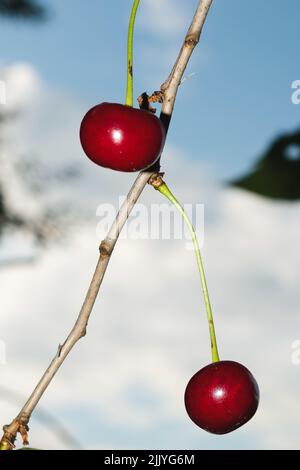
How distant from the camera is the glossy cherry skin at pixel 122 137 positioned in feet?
2.39

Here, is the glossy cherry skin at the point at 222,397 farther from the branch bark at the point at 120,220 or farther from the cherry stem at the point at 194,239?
the branch bark at the point at 120,220

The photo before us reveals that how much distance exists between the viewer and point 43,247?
8.32 metres

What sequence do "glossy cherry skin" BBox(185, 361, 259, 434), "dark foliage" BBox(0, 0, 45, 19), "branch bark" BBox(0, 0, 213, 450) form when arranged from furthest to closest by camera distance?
"dark foliage" BBox(0, 0, 45, 19) < "glossy cherry skin" BBox(185, 361, 259, 434) < "branch bark" BBox(0, 0, 213, 450)

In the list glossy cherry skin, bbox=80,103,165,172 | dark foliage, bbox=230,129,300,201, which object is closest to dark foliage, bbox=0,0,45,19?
dark foliage, bbox=230,129,300,201

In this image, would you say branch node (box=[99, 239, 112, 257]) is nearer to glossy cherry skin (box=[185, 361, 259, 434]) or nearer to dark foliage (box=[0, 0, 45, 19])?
glossy cherry skin (box=[185, 361, 259, 434])

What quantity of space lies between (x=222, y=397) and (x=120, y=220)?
0.88ft

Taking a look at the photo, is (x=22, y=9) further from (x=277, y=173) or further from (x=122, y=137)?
(x=122, y=137)

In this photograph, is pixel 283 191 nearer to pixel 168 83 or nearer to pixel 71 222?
pixel 168 83

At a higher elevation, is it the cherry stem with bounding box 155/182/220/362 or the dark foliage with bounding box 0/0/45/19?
the dark foliage with bounding box 0/0/45/19

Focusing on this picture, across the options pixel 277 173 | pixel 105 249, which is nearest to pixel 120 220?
pixel 105 249

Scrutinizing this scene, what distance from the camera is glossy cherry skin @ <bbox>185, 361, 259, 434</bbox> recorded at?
814 mm

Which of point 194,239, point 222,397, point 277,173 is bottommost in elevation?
point 222,397

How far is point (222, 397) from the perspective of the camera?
81 centimetres

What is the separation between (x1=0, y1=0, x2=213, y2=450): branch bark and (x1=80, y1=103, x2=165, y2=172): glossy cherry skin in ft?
0.06
